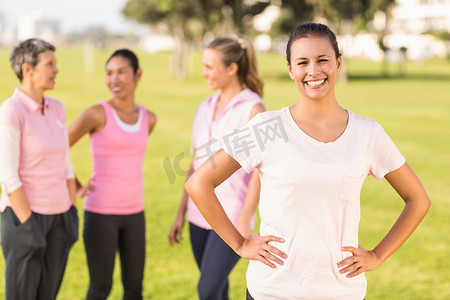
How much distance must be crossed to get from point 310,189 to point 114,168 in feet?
7.28

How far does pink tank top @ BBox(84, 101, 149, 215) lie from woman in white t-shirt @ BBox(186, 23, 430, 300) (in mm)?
1793

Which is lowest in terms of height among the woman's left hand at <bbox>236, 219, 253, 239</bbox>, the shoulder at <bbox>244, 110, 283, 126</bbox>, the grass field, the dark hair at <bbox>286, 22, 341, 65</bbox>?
the grass field

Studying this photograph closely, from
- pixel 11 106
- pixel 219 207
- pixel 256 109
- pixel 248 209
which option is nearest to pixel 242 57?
pixel 256 109

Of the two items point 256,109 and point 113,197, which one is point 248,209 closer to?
point 256,109

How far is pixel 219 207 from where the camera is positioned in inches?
99.7

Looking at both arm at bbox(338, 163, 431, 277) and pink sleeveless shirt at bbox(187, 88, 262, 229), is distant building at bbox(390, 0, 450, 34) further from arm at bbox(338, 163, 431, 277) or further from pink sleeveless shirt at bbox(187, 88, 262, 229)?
arm at bbox(338, 163, 431, 277)

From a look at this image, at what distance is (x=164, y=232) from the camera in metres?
7.55

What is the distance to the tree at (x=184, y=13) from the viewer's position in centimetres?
3812

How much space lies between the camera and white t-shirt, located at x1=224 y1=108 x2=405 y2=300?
229 cm

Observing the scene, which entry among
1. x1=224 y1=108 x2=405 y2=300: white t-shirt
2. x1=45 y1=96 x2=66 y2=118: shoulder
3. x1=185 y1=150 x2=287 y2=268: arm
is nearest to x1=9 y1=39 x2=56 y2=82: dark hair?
x1=45 y1=96 x2=66 y2=118: shoulder

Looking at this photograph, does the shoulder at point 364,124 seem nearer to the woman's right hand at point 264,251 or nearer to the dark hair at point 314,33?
the dark hair at point 314,33

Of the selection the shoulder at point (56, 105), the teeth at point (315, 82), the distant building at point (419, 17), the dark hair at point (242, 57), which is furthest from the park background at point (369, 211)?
the distant building at point (419, 17)

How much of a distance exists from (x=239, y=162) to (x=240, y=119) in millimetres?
1573

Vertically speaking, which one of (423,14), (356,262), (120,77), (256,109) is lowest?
(423,14)
